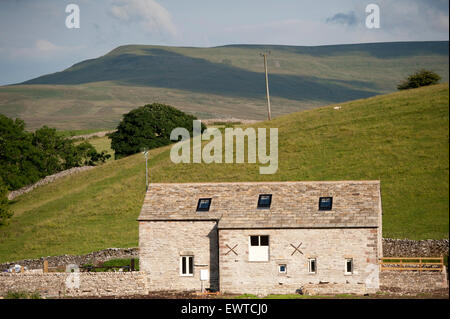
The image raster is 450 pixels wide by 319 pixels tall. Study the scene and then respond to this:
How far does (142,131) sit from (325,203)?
7220cm

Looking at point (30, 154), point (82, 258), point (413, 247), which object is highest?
point (30, 154)

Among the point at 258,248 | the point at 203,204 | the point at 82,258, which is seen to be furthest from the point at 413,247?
the point at 82,258

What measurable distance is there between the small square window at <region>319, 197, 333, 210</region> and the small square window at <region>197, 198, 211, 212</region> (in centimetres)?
712

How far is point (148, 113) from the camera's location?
114m

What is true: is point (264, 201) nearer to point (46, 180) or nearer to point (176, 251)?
point (176, 251)

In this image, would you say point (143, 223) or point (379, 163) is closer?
point (143, 223)

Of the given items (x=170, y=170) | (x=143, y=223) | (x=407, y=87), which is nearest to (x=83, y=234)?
(x=170, y=170)

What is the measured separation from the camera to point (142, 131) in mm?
112750

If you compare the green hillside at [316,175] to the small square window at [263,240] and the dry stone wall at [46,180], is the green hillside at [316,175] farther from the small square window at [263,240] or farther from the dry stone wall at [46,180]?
the small square window at [263,240]

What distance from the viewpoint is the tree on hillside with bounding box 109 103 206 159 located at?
112062 millimetres

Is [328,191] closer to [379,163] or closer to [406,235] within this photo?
[406,235]

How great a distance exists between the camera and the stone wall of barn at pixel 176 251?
44.4 metres

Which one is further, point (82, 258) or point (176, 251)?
point (82, 258)
